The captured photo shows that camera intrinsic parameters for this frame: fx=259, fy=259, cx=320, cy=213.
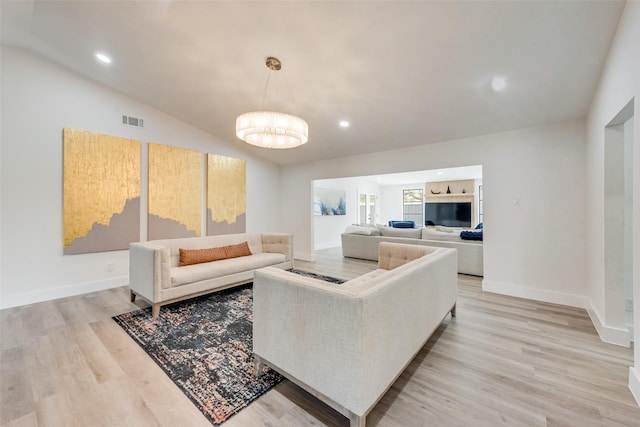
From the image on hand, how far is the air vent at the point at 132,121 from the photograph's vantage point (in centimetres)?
426

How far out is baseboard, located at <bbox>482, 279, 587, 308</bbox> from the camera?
329 centimetres

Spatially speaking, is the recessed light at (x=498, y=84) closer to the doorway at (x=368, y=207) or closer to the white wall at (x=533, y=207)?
the white wall at (x=533, y=207)

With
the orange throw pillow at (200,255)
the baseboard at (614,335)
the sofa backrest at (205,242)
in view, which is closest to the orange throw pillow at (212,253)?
the orange throw pillow at (200,255)

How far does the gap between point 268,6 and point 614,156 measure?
139 inches

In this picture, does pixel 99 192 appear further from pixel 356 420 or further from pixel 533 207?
pixel 533 207

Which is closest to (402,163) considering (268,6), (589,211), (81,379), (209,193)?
(589,211)

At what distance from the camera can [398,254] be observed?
3238 mm

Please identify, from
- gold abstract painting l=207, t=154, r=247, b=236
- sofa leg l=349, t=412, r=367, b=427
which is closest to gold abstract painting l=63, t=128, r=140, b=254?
gold abstract painting l=207, t=154, r=247, b=236

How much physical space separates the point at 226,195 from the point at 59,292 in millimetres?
2936

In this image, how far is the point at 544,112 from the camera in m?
3.24

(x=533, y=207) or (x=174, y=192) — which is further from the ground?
(x=174, y=192)

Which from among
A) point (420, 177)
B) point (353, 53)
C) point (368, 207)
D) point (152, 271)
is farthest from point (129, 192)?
point (368, 207)

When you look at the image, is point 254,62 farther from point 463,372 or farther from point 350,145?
point 463,372

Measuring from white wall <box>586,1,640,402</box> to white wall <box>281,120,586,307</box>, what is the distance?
0.62 feet
